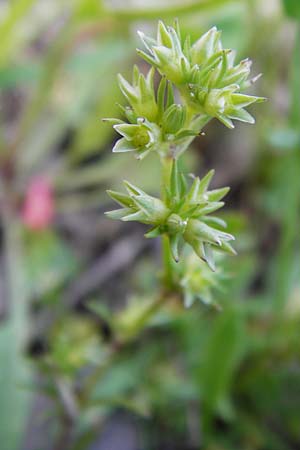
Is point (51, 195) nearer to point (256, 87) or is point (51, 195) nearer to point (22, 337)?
point (22, 337)

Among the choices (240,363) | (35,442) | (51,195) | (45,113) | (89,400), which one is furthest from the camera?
(45,113)

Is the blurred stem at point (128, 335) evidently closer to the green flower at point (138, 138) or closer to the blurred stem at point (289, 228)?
the green flower at point (138, 138)

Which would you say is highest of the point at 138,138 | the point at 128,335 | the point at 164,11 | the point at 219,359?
the point at 164,11

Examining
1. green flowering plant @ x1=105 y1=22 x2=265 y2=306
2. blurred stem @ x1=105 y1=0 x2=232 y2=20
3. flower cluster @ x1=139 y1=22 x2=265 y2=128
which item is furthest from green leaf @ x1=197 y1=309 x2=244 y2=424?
blurred stem @ x1=105 y1=0 x2=232 y2=20

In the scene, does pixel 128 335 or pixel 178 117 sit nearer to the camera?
pixel 178 117

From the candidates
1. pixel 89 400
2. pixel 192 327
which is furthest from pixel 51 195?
pixel 89 400

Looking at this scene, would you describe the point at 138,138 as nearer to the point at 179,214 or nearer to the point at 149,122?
the point at 149,122

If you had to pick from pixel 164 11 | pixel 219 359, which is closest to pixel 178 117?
pixel 219 359
